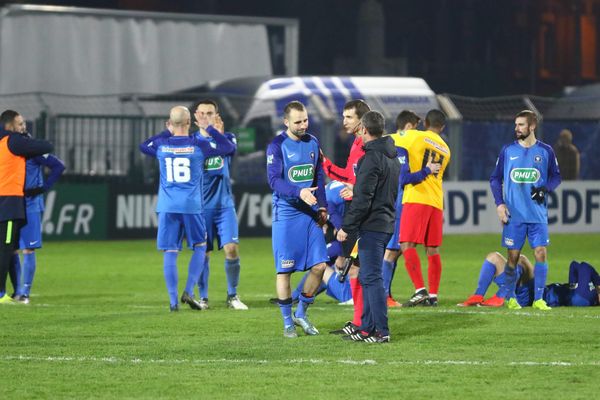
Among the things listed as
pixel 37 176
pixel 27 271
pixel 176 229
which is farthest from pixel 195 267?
pixel 37 176

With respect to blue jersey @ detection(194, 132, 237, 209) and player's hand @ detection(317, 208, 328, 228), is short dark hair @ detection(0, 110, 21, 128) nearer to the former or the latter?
blue jersey @ detection(194, 132, 237, 209)

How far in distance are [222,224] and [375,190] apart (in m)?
3.82

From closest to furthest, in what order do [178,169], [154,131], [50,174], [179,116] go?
[179,116], [178,169], [50,174], [154,131]

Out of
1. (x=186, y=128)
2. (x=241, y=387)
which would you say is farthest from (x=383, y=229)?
(x=186, y=128)

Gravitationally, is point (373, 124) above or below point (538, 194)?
above

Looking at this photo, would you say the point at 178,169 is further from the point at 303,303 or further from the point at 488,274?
the point at 488,274

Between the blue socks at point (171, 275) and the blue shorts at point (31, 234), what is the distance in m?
1.96

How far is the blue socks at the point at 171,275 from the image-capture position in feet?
46.0

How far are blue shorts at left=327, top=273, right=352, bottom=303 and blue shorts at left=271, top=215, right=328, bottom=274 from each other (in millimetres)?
3001

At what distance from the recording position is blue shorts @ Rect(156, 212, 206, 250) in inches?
552

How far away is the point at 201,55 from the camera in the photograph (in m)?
29.3

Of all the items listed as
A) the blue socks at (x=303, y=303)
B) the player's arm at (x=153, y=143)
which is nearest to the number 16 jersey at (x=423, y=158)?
the player's arm at (x=153, y=143)

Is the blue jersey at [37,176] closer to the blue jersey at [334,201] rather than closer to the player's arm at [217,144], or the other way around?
the player's arm at [217,144]

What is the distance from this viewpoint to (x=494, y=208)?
26719 mm
